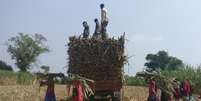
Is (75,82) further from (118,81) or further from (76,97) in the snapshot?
(118,81)

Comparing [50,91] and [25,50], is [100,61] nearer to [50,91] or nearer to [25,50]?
[50,91]

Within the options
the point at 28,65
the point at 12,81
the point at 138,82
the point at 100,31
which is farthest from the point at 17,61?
the point at 100,31

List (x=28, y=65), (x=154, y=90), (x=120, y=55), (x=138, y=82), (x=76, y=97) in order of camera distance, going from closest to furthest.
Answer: (x=76, y=97) → (x=154, y=90) → (x=120, y=55) → (x=138, y=82) → (x=28, y=65)

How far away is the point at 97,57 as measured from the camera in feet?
59.0

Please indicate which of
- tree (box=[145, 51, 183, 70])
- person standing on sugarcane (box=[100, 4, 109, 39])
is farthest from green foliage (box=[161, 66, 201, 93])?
tree (box=[145, 51, 183, 70])

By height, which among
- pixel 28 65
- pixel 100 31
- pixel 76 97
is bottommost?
pixel 76 97

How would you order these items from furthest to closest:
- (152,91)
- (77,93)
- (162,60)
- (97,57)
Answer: (162,60) < (97,57) < (152,91) < (77,93)

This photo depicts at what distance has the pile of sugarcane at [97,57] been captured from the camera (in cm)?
1783

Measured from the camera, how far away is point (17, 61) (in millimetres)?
89875

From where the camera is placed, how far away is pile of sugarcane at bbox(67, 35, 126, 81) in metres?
17.8

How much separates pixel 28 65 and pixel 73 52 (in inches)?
2815

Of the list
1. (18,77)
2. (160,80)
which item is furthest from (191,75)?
(160,80)

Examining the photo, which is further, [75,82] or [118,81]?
[118,81]

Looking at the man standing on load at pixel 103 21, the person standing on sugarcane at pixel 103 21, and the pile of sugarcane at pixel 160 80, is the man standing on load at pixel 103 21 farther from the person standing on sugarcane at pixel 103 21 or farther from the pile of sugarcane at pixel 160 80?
the pile of sugarcane at pixel 160 80
